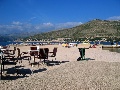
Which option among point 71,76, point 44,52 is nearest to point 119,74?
point 71,76

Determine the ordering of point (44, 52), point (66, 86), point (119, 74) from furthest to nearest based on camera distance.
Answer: point (44, 52) < point (119, 74) < point (66, 86)

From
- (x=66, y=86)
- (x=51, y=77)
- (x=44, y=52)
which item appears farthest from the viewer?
(x=44, y=52)

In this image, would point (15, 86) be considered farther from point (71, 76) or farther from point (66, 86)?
point (71, 76)

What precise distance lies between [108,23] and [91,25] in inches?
390

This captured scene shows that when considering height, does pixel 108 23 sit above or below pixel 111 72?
above

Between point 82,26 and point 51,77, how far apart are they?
495 ft

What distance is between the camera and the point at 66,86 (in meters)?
8.16

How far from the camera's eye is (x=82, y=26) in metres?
159

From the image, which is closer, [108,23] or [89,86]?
[89,86]

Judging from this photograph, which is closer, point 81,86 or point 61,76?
point 81,86

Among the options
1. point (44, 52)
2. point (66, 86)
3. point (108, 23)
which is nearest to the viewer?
point (66, 86)

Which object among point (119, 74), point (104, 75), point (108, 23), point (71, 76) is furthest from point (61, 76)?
point (108, 23)

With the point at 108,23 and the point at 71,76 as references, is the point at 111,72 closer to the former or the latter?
the point at 71,76

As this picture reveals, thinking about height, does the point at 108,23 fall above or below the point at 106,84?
above
